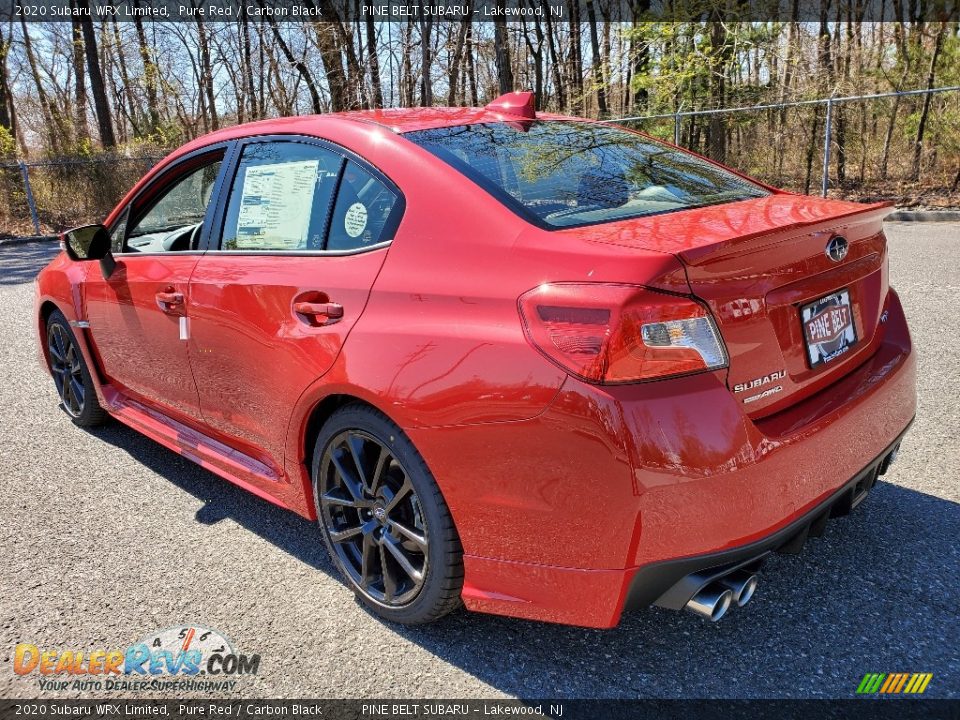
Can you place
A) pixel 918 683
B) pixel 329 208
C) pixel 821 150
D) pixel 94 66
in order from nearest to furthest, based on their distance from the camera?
1. pixel 918 683
2. pixel 329 208
3. pixel 821 150
4. pixel 94 66

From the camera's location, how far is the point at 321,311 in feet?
8.05

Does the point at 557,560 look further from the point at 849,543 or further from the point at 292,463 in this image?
the point at 849,543

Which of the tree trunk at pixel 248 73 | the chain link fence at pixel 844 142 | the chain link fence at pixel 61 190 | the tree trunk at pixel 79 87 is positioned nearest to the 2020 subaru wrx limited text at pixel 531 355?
the chain link fence at pixel 844 142

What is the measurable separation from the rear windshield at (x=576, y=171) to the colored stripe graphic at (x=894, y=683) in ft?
4.92

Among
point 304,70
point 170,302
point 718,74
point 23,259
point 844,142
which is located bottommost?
point 23,259

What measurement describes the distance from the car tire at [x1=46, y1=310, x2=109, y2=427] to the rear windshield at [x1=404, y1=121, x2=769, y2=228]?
2.75m

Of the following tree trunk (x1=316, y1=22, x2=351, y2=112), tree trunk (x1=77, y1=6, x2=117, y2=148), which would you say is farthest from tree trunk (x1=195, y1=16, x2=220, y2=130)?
tree trunk (x1=316, y1=22, x2=351, y2=112)

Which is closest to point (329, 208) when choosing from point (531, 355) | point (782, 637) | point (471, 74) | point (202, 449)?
point (531, 355)

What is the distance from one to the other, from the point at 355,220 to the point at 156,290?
4.11 feet

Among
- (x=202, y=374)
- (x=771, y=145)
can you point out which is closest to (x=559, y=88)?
(x=771, y=145)

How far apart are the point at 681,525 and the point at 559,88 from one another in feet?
85.5

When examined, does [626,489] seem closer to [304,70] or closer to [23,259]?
[23,259]

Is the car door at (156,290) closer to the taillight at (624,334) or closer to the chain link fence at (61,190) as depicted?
the taillight at (624,334)

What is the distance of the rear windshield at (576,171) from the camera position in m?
2.34
